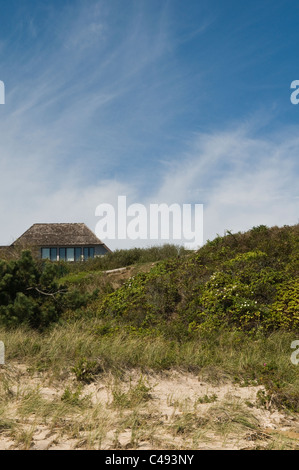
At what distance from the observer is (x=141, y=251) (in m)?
25.2

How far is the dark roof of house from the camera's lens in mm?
38656

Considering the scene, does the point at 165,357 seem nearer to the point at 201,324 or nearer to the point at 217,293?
the point at 201,324

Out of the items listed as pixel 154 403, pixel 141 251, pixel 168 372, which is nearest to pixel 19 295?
pixel 168 372

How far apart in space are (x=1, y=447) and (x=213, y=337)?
5610 mm

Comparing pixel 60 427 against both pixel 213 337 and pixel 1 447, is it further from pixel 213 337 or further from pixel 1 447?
pixel 213 337

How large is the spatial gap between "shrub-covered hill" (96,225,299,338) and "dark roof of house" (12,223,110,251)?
82.4 feet

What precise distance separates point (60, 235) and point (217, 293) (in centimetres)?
3045

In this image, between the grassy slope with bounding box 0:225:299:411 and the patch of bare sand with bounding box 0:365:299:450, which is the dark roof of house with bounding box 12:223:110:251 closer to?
the grassy slope with bounding box 0:225:299:411

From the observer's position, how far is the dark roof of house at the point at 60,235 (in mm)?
38656

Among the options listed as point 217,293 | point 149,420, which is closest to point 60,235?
point 217,293

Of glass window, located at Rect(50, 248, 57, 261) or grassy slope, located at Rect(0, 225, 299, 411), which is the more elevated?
glass window, located at Rect(50, 248, 57, 261)

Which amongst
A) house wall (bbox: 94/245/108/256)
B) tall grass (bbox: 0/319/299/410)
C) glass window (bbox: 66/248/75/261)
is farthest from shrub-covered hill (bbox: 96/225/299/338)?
glass window (bbox: 66/248/75/261)

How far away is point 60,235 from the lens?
39750 mm
